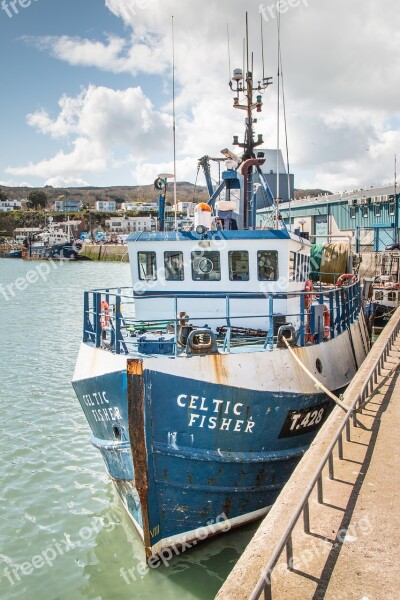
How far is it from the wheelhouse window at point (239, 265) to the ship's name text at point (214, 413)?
3.33 meters

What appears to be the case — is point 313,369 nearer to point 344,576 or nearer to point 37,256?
point 344,576

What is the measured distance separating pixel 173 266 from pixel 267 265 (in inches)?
74.9

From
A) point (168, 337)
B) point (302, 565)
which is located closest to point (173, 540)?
point (168, 337)

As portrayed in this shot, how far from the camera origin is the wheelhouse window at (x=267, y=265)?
10.1 meters

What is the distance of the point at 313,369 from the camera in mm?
9203

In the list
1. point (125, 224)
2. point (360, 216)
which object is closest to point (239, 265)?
point (360, 216)

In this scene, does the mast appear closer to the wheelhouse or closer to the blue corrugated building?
the wheelhouse

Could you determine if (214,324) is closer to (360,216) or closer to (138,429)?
(138,429)

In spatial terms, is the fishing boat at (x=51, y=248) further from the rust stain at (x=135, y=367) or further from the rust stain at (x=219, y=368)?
the rust stain at (x=135, y=367)

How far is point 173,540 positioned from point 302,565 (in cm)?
397

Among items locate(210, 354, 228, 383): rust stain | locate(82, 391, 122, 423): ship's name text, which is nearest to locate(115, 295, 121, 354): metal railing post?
locate(82, 391, 122, 423): ship's name text

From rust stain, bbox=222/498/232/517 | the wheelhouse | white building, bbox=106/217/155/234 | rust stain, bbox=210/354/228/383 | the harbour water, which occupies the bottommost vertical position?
the harbour water

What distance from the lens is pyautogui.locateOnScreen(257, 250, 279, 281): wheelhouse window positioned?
1009 cm

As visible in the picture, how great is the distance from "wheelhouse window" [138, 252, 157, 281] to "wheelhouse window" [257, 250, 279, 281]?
2159 mm
